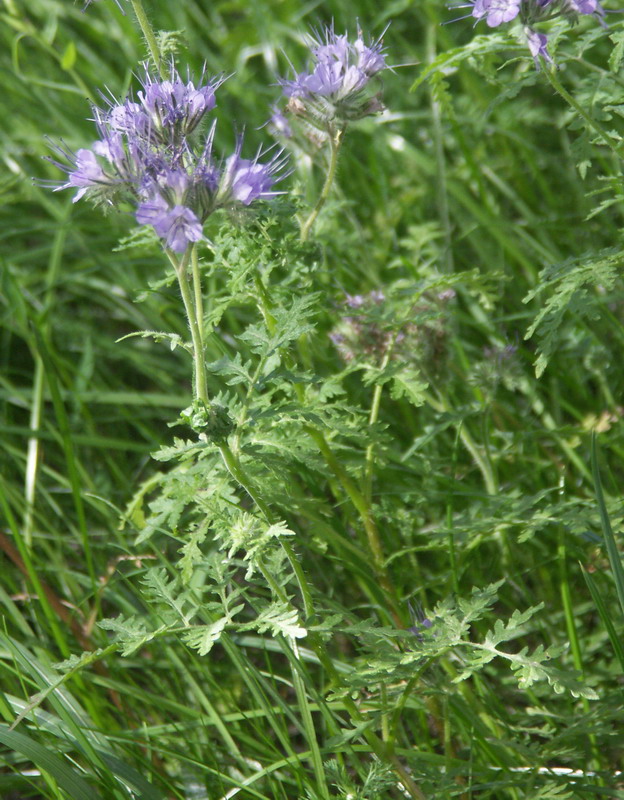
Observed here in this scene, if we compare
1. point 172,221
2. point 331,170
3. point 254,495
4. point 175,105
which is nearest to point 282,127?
point 331,170

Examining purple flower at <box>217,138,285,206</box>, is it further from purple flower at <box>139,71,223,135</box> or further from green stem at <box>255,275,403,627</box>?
green stem at <box>255,275,403,627</box>

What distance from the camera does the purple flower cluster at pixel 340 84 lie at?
1.94m

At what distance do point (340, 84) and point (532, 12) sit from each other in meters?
0.43

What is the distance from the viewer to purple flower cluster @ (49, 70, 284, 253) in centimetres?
153

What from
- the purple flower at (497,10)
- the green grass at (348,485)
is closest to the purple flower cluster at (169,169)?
the green grass at (348,485)

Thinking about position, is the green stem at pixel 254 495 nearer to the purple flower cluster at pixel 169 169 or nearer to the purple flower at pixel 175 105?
the purple flower cluster at pixel 169 169

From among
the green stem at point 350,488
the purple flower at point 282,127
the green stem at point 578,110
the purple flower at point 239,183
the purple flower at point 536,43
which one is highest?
the purple flower at point 282,127

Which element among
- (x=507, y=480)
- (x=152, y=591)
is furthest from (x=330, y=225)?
(x=152, y=591)

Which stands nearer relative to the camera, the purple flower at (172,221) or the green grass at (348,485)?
the purple flower at (172,221)

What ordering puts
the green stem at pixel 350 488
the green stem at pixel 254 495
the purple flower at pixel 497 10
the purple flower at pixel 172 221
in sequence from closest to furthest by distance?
1. the purple flower at pixel 172 221
2. the green stem at pixel 254 495
3. the purple flower at pixel 497 10
4. the green stem at pixel 350 488

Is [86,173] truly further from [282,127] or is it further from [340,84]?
[282,127]

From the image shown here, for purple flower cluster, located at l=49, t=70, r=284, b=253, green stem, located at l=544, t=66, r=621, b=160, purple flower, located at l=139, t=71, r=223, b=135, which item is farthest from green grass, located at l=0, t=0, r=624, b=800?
purple flower, located at l=139, t=71, r=223, b=135

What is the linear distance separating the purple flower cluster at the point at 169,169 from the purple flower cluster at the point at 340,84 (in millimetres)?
316

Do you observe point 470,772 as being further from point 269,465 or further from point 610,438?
point 610,438
